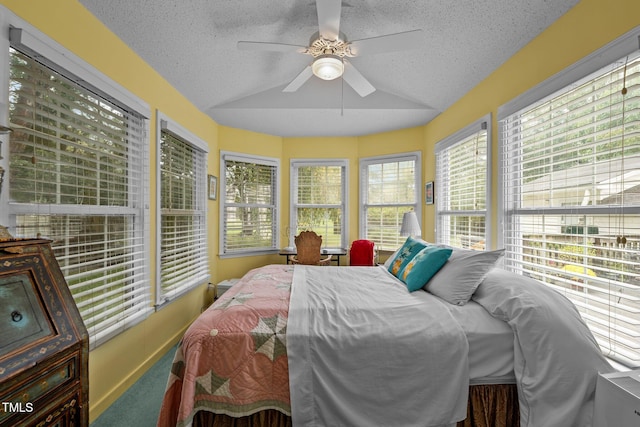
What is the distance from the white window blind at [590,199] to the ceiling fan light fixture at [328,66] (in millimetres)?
1428

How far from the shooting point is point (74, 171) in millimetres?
1755

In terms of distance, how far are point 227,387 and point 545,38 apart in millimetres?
2919

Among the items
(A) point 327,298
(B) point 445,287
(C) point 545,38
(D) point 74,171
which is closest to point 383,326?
(A) point 327,298

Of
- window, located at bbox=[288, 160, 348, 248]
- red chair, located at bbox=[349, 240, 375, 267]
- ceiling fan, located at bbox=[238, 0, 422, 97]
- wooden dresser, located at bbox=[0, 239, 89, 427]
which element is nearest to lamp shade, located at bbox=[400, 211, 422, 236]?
red chair, located at bbox=[349, 240, 375, 267]

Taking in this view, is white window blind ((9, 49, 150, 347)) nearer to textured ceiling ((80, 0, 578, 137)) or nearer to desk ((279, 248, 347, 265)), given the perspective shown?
textured ceiling ((80, 0, 578, 137))

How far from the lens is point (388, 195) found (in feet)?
13.8

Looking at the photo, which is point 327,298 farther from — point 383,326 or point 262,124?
point 262,124

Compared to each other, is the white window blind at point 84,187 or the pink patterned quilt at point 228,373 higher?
the white window blind at point 84,187

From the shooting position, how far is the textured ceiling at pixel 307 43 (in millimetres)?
1920

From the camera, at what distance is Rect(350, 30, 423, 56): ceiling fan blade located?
178 cm

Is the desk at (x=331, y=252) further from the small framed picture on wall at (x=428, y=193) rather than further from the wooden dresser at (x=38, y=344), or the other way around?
the wooden dresser at (x=38, y=344)

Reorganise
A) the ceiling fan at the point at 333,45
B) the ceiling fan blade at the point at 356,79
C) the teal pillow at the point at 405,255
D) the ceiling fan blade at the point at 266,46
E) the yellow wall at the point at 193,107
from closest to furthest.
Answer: the yellow wall at the point at 193,107 → the ceiling fan at the point at 333,45 → the ceiling fan blade at the point at 266,46 → the ceiling fan blade at the point at 356,79 → the teal pillow at the point at 405,255

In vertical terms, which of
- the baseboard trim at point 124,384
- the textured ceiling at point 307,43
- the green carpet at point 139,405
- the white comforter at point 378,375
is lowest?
the green carpet at point 139,405

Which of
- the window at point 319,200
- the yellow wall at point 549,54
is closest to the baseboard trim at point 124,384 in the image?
the window at point 319,200
